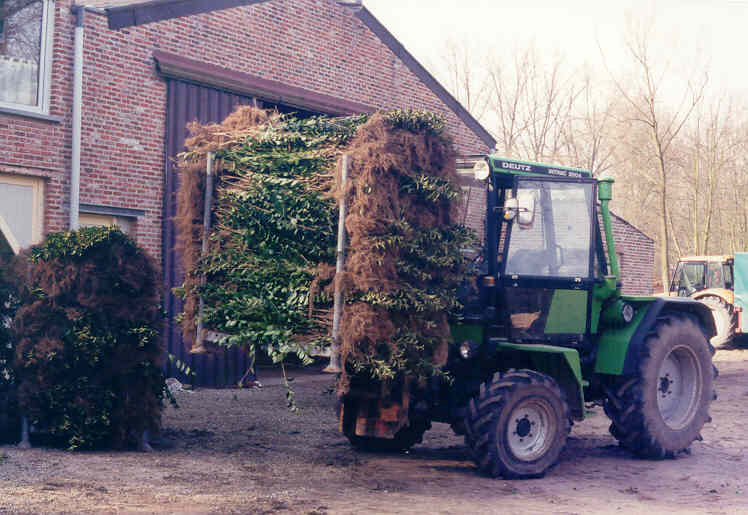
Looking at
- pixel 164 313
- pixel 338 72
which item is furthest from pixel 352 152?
pixel 338 72

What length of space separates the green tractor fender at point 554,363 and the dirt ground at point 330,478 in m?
0.69

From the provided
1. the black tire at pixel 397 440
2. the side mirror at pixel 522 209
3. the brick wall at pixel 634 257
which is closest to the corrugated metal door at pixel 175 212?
the black tire at pixel 397 440

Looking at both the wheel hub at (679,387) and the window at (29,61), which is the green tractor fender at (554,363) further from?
the window at (29,61)

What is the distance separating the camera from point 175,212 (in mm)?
13414

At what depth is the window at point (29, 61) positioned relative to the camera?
11.3 metres

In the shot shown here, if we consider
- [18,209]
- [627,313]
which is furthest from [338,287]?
[18,209]

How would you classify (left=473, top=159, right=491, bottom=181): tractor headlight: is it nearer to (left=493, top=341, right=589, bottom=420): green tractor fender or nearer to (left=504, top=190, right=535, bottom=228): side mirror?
(left=504, top=190, right=535, bottom=228): side mirror

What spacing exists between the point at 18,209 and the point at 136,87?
2538mm

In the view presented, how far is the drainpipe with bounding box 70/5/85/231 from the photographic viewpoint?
1171 cm

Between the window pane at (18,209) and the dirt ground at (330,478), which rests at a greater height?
the window pane at (18,209)

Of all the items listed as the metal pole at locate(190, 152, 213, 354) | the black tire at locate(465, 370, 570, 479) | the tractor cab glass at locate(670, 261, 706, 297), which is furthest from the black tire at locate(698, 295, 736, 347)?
the metal pole at locate(190, 152, 213, 354)

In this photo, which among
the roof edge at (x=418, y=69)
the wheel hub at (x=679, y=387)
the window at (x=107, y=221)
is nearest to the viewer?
the wheel hub at (x=679, y=387)

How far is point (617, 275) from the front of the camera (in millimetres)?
8734

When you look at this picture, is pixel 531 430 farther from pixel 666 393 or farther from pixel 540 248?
pixel 666 393
